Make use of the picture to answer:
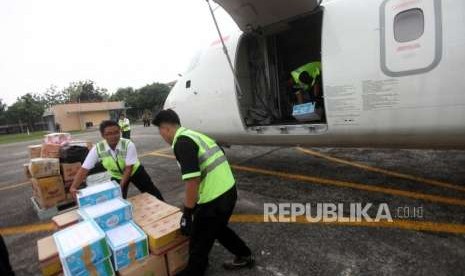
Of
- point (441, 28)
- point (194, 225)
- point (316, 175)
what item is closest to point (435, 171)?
point (316, 175)

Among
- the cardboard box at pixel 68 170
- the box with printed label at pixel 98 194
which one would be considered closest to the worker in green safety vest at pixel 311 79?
the box with printed label at pixel 98 194

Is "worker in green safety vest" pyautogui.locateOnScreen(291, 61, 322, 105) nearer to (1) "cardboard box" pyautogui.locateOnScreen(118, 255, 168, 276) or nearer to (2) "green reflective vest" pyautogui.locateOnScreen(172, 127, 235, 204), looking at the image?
(2) "green reflective vest" pyautogui.locateOnScreen(172, 127, 235, 204)

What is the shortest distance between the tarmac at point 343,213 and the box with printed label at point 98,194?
3.29 feet

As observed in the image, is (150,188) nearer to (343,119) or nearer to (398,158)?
(343,119)

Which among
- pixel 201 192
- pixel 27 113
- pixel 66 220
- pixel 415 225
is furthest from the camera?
pixel 27 113

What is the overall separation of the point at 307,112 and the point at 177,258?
3.05 m

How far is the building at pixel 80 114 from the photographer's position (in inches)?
1863

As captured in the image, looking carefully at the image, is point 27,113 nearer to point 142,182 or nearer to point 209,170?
point 142,182

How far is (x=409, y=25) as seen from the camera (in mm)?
3408

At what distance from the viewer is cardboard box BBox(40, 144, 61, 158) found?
5.43 meters

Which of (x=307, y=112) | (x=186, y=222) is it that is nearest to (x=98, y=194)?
(x=186, y=222)

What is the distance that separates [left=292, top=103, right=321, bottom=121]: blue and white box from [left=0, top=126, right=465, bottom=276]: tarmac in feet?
4.09

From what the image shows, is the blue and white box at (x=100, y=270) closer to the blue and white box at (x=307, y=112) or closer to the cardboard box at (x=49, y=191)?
the cardboard box at (x=49, y=191)

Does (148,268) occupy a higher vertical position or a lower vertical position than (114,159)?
lower
